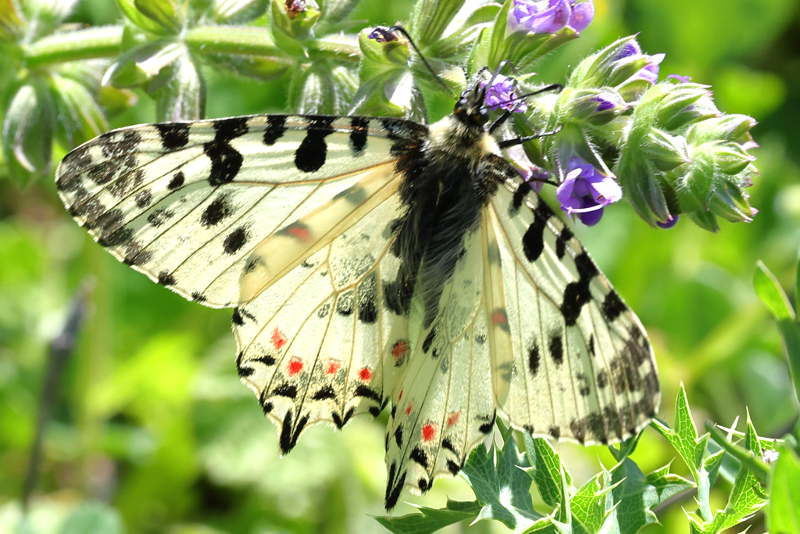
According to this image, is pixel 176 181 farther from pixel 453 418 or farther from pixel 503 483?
pixel 503 483

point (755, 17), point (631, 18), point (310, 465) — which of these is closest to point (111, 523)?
point (310, 465)

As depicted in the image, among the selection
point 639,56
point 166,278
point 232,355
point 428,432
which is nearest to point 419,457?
point 428,432

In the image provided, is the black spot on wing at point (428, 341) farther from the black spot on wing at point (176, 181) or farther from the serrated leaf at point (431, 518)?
the black spot on wing at point (176, 181)

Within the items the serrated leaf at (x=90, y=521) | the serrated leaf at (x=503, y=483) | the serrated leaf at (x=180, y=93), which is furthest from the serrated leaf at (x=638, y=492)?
the serrated leaf at (x=90, y=521)

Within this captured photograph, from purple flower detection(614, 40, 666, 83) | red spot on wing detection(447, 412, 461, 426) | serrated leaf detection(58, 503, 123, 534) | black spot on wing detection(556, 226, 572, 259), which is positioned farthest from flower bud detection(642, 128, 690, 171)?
serrated leaf detection(58, 503, 123, 534)

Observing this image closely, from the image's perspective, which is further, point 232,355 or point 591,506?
point 232,355
